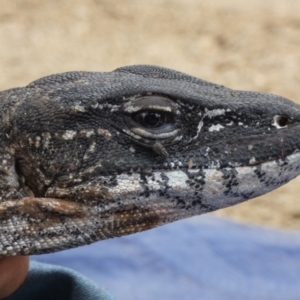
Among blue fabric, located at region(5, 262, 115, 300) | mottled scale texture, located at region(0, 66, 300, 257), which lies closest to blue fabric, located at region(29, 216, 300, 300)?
blue fabric, located at region(5, 262, 115, 300)

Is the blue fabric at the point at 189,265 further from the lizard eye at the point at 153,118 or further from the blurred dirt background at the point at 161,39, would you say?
the blurred dirt background at the point at 161,39

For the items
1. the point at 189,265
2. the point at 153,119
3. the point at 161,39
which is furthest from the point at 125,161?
the point at 161,39

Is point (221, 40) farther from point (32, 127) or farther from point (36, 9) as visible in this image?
point (32, 127)

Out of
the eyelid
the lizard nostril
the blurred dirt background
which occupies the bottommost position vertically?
the eyelid

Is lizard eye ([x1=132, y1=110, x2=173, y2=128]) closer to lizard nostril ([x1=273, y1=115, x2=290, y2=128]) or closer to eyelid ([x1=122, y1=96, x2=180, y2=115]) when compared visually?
eyelid ([x1=122, y1=96, x2=180, y2=115])

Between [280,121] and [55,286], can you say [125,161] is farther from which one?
[55,286]

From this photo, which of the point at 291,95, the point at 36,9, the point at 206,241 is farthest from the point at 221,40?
the point at 206,241
